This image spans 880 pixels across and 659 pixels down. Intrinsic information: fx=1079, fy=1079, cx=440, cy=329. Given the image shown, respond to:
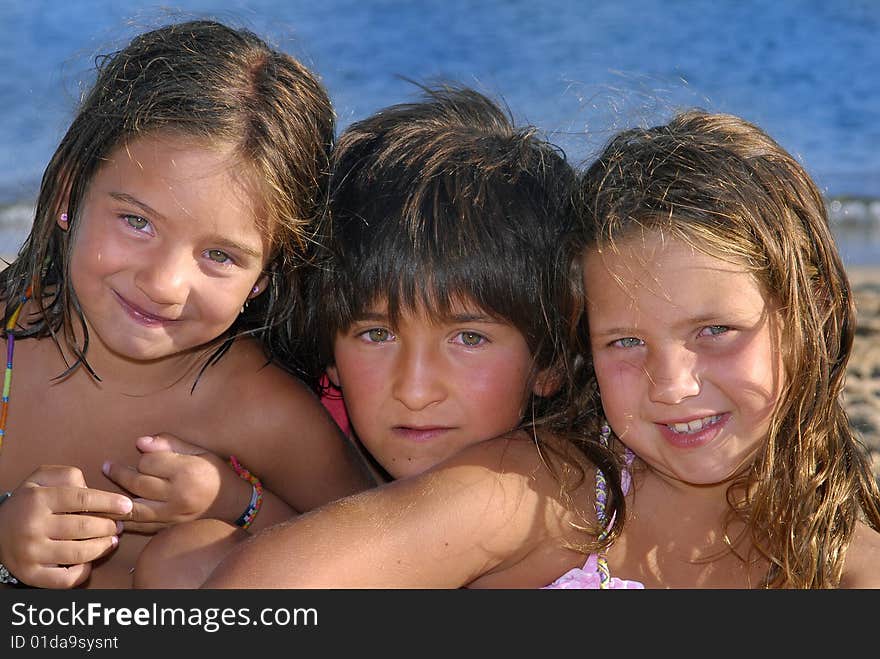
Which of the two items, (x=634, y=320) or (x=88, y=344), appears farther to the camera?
(x=88, y=344)

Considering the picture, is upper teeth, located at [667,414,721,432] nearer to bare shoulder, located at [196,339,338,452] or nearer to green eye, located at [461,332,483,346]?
green eye, located at [461,332,483,346]

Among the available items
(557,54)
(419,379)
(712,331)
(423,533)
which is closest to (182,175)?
(419,379)

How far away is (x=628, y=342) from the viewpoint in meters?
2.13

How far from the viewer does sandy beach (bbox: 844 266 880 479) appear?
3456mm

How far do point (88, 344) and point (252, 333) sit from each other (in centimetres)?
39

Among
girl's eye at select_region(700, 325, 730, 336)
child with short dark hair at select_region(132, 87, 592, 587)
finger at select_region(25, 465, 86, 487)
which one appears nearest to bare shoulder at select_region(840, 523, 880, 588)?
girl's eye at select_region(700, 325, 730, 336)

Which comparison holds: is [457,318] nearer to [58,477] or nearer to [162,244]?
[162,244]

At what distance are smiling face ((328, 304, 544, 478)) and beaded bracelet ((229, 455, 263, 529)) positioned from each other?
30 cm

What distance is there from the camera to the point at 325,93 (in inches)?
102

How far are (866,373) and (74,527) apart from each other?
2.90 metres

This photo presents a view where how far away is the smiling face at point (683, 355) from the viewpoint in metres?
2.03

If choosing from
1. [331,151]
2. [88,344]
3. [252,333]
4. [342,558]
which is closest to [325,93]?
[331,151]
